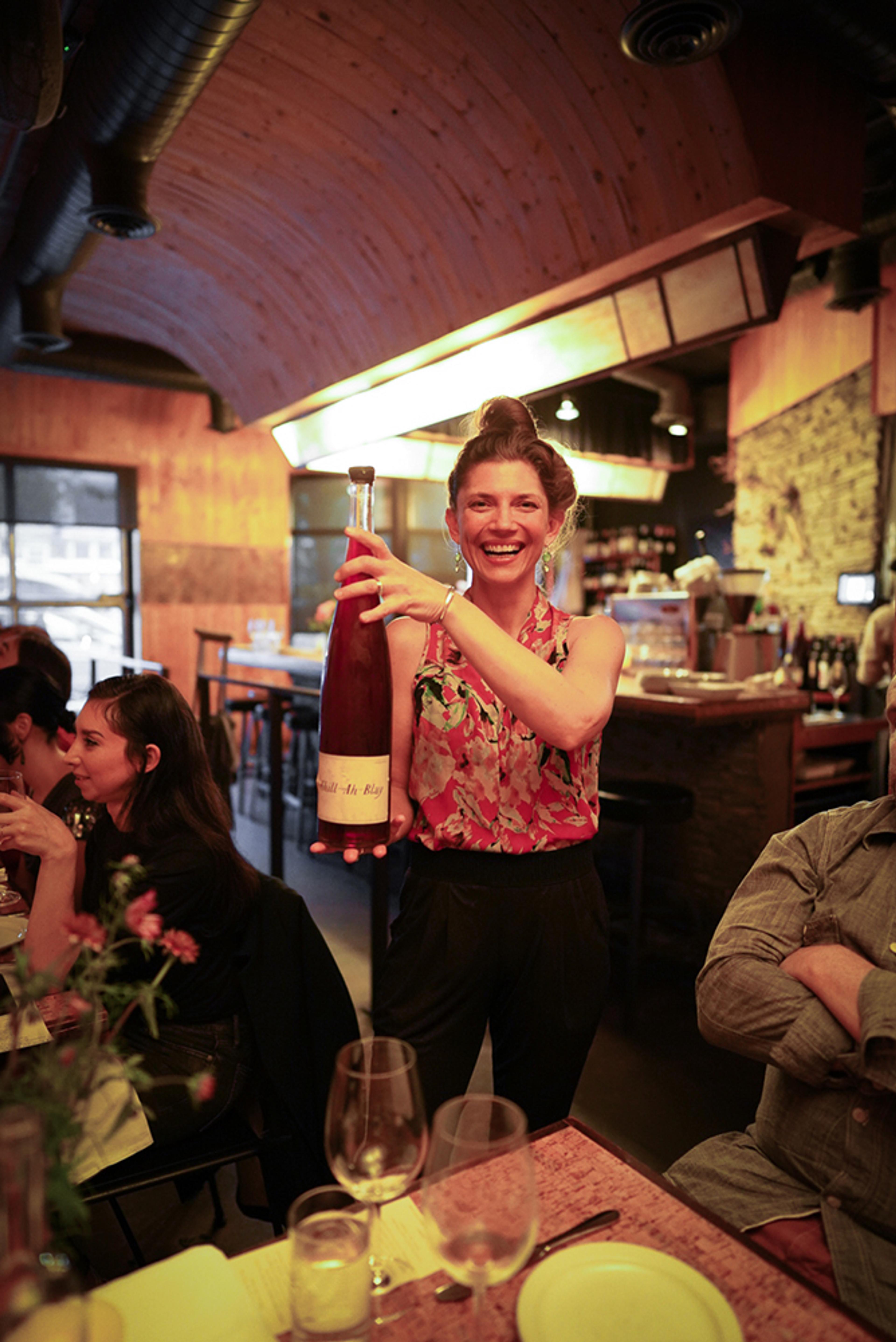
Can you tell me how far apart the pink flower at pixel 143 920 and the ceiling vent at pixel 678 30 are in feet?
8.37

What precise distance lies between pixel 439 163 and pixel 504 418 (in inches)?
108

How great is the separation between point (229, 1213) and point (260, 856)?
3.36 meters

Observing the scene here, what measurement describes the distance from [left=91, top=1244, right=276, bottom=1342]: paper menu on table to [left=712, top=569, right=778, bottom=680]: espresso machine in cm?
366

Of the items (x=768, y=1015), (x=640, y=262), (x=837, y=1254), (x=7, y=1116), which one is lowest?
(x=837, y=1254)

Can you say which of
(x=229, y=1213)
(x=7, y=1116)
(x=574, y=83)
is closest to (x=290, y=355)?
(x=574, y=83)

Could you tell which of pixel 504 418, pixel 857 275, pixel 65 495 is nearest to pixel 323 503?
pixel 65 495

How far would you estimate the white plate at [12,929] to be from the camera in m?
1.68

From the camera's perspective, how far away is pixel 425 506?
9438 millimetres

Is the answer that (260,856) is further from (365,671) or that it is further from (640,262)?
(365,671)

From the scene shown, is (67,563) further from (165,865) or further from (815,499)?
(165,865)

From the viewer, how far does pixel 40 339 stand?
206 inches

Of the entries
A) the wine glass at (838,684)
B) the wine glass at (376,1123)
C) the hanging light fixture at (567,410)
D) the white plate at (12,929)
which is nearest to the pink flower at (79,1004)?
the wine glass at (376,1123)

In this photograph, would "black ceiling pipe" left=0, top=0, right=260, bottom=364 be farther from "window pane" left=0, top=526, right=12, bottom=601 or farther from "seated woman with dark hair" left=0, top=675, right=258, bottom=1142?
"window pane" left=0, top=526, right=12, bottom=601

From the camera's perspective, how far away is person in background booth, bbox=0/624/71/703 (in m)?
3.06
